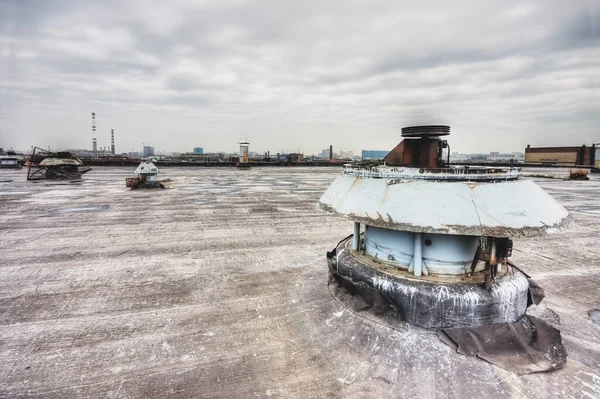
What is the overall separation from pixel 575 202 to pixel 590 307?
13.0 meters

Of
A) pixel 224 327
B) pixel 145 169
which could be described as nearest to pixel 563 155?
pixel 145 169

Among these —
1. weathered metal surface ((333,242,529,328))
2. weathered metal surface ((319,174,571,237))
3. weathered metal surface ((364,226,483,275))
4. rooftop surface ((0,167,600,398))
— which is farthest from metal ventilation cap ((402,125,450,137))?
rooftop surface ((0,167,600,398))

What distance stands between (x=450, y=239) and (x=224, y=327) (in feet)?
9.31

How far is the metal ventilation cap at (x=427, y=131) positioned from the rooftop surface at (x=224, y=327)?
232 centimetres

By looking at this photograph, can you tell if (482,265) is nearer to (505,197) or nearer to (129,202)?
(505,197)

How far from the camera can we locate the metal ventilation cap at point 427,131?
378 cm

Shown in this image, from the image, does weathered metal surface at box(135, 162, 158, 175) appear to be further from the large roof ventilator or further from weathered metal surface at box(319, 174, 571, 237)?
weathered metal surface at box(319, 174, 571, 237)

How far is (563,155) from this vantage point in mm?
58688

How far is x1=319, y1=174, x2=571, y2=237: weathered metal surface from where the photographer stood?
3.08 meters

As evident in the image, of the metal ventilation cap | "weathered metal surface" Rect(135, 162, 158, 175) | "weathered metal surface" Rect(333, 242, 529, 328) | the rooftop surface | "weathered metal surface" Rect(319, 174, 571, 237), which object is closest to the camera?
the rooftop surface

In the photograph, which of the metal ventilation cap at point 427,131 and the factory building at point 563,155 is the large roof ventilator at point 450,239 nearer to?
the metal ventilation cap at point 427,131

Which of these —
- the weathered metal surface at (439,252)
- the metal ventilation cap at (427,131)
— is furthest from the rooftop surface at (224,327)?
the metal ventilation cap at (427,131)

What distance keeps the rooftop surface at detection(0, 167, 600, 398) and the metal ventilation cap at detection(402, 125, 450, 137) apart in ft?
7.60

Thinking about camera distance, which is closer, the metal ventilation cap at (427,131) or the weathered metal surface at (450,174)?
the weathered metal surface at (450,174)
